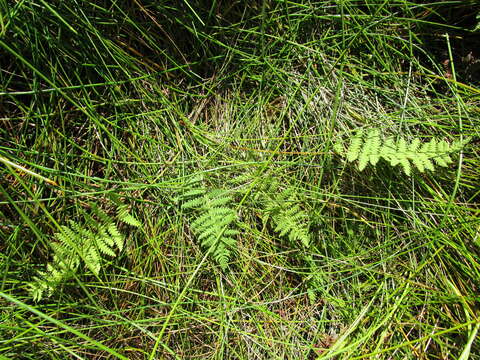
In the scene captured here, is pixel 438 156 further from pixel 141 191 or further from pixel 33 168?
pixel 33 168

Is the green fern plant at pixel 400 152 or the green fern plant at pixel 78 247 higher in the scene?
the green fern plant at pixel 400 152

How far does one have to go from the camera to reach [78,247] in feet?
6.17

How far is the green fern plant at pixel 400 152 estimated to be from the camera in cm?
179

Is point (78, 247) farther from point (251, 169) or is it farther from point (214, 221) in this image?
point (251, 169)

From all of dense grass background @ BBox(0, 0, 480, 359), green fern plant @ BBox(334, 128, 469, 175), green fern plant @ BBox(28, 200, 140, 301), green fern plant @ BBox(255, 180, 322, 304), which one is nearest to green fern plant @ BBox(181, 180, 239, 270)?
dense grass background @ BBox(0, 0, 480, 359)

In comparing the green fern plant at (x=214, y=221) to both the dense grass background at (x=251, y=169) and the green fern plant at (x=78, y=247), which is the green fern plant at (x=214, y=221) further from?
the green fern plant at (x=78, y=247)

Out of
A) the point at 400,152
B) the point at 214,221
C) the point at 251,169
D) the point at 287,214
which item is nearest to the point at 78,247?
the point at 214,221

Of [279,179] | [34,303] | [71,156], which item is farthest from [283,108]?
[34,303]

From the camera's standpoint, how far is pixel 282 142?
211cm

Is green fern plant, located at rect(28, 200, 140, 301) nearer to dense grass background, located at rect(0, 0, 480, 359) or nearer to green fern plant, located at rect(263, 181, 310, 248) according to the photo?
dense grass background, located at rect(0, 0, 480, 359)

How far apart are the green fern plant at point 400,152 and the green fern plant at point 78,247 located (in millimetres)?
1225

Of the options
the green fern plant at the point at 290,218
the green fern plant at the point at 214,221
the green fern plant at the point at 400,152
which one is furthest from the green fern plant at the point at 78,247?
the green fern plant at the point at 400,152

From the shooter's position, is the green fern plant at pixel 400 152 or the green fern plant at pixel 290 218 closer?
the green fern plant at pixel 400 152

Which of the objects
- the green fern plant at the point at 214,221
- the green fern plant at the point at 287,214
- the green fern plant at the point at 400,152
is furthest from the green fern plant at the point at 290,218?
the green fern plant at the point at 400,152
